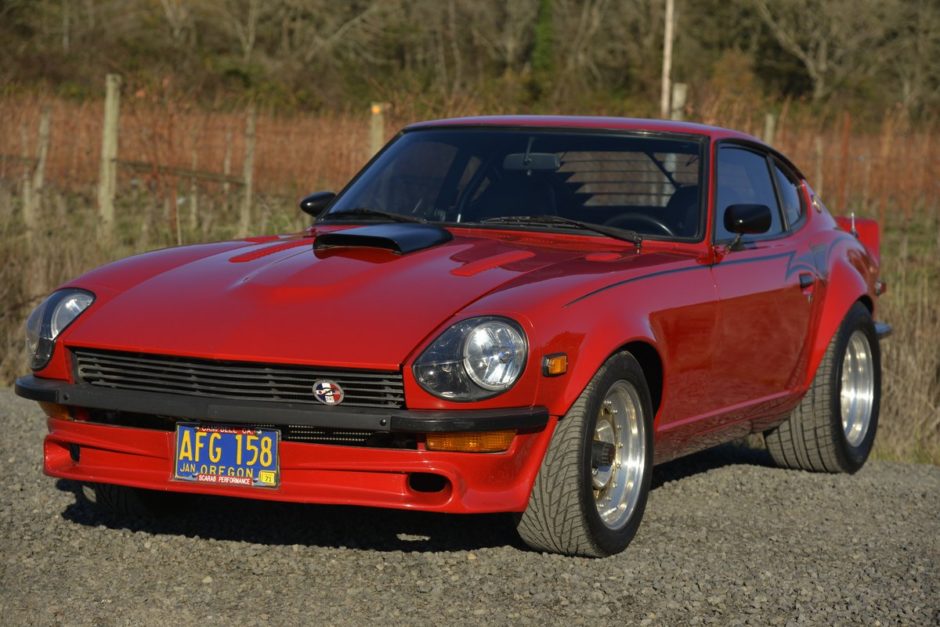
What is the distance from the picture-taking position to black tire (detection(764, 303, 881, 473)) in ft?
23.3

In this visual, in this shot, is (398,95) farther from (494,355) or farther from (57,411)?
(494,355)

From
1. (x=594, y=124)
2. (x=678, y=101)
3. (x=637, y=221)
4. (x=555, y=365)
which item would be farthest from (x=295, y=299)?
(x=678, y=101)

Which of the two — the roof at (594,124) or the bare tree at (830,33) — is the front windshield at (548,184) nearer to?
the roof at (594,124)

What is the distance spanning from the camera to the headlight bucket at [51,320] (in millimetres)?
5066

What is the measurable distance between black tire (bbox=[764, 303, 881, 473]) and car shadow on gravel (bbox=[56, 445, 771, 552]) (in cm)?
201

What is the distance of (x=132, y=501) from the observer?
5.53m

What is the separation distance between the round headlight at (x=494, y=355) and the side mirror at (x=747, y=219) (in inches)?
71.2

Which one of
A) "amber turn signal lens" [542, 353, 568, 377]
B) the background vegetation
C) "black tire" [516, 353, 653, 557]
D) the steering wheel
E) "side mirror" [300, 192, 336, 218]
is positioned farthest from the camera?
the background vegetation

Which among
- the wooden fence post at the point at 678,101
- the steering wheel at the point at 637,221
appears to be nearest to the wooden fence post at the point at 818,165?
the wooden fence post at the point at 678,101

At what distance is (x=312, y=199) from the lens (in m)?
6.71

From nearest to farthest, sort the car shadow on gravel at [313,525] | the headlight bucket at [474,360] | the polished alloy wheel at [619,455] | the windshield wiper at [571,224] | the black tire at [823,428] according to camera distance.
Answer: the headlight bucket at [474,360] → the polished alloy wheel at [619,455] → the car shadow on gravel at [313,525] → the windshield wiper at [571,224] → the black tire at [823,428]

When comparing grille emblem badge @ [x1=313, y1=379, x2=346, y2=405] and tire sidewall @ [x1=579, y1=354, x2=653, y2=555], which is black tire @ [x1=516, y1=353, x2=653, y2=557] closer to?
tire sidewall @ [x1=579, y1=354, x2=653, y2=555]

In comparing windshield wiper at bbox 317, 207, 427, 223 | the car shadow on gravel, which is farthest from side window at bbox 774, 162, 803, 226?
the car shadow on gravel

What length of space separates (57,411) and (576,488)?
175 cm
